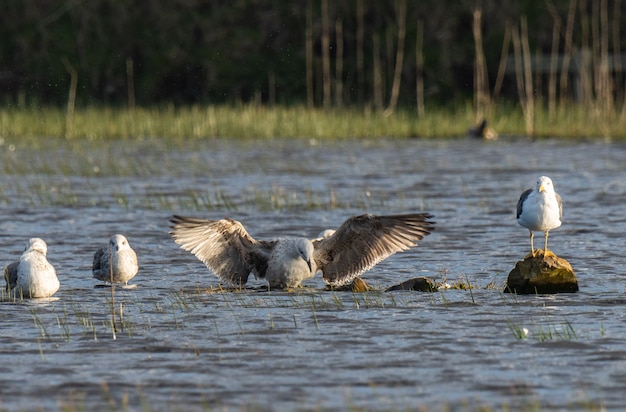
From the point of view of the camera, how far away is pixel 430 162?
923 inches

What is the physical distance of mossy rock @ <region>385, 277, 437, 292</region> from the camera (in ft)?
34.8

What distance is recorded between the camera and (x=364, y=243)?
37.0ft

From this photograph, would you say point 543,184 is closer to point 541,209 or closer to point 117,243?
point 541,209

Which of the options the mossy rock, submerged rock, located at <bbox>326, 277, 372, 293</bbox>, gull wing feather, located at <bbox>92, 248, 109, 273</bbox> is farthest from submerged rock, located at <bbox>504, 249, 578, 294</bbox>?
gull wing feather, located at <bbox>92, 248, 109, 273</bbox>

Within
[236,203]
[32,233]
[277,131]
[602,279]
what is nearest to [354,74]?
[277,131]

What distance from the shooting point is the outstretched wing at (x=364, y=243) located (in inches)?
442

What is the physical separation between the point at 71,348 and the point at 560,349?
9.99 feet

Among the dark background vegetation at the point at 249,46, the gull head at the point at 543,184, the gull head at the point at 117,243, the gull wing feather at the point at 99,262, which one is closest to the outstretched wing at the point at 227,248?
the gull head at the point at 117,243

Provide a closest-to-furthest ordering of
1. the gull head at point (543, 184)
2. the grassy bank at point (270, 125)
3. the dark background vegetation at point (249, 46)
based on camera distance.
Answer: the gull head at point (543, 184), the grassy bank at point (270, 125), the dark background vegetation at point (249, 46)

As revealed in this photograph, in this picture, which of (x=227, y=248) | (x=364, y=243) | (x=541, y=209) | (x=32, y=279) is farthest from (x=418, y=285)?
(x=32, y=279)

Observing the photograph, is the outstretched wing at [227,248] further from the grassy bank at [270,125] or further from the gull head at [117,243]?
the grassy bank at [270,125]

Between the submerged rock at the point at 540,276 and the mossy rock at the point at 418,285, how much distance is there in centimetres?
63

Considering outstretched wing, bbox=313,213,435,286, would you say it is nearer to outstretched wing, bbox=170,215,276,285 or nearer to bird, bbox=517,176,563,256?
outstretched wing, bbox=170,215,276,285

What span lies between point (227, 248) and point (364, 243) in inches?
45.3
